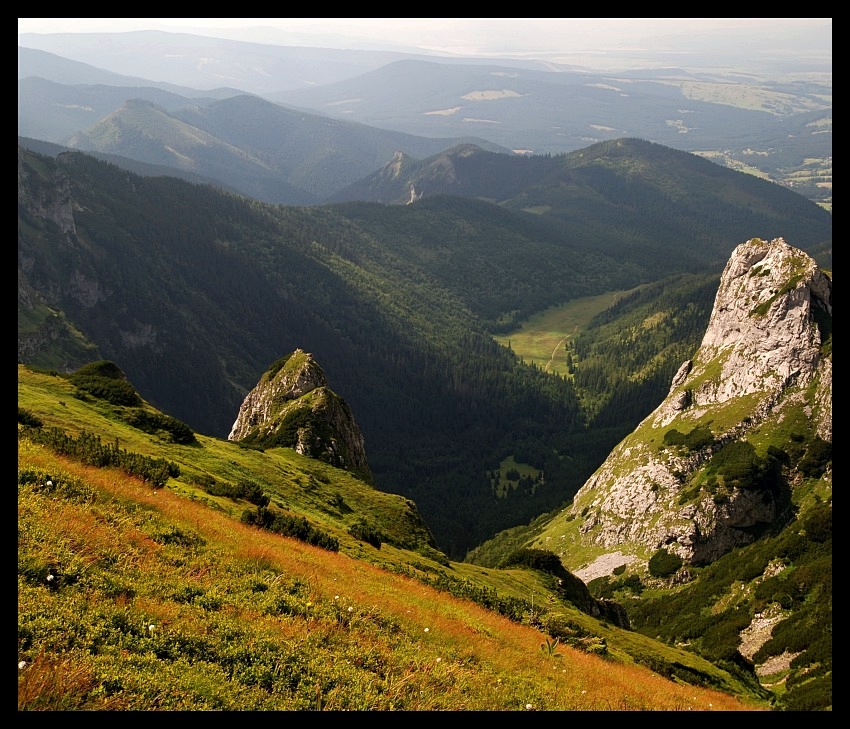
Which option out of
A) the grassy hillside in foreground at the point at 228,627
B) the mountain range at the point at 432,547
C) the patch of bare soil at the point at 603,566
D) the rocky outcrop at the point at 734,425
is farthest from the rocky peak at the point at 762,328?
the grassy hillside in foreground at the point at 228,627

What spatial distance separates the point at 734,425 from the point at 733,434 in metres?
2.36

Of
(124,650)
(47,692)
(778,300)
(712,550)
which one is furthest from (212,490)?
(778,300)

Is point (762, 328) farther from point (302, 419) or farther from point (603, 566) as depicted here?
point (302, 419)

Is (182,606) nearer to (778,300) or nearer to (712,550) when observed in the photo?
(712,550)

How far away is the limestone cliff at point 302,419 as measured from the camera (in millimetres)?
87438

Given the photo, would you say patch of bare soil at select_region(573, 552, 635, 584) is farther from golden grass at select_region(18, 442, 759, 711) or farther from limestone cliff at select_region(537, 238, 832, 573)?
golden grass at select_region(18, 442, 759, 711)

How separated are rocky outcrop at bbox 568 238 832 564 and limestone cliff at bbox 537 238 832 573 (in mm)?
244

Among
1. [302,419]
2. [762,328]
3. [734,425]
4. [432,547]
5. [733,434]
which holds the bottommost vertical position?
[733,434]

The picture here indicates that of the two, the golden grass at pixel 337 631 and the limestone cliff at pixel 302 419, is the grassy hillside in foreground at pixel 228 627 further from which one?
the limestone cliff at pixel 302 419

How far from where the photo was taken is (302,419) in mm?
90062

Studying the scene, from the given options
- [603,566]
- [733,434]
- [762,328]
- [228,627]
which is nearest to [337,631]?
[228,627]
